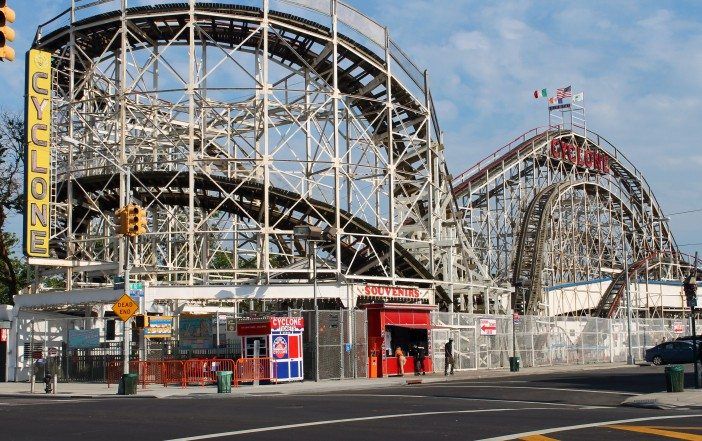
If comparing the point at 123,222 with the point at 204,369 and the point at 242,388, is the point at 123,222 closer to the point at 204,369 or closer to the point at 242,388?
the point at 242,388

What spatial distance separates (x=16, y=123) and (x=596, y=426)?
5080cm

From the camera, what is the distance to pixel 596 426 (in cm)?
1892

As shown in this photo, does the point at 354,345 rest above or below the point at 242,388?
above

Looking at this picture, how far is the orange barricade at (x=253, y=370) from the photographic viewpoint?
36281mm

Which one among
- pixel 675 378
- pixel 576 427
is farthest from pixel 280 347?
pixel 576 427

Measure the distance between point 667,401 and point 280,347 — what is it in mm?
16511

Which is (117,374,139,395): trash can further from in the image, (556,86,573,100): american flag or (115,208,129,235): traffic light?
(556,86,573,100): american flag

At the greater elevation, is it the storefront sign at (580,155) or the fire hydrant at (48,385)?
the storefront sign at (580,155)

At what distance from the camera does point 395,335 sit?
139 feet

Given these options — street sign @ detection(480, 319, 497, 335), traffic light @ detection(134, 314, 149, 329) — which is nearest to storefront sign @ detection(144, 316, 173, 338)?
traffic light @ detection(134, 314, 149, 329)

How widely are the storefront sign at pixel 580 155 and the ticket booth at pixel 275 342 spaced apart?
1552 inches

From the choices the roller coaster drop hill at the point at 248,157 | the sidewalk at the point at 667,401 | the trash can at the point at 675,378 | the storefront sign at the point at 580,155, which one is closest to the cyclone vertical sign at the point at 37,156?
the roller coaster drop hill at the point at 248,157

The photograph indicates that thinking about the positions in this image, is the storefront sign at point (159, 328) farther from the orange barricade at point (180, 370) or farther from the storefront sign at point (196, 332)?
the orange barricade at point (180, 370)

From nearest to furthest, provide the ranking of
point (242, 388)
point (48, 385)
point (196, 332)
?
point (48, 385) → point (242, 388) → point (196, 332)
